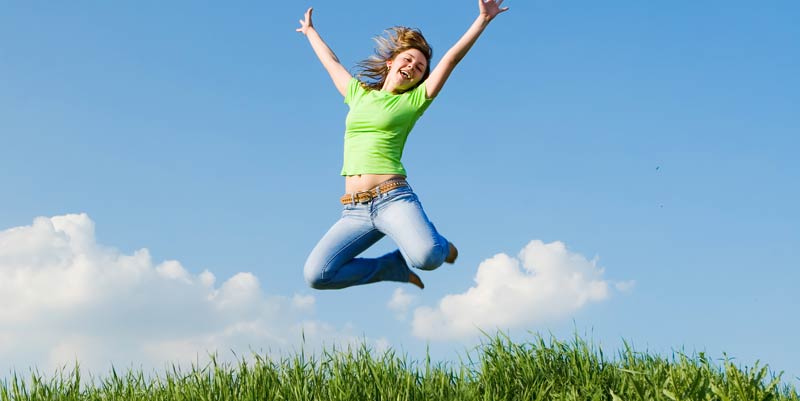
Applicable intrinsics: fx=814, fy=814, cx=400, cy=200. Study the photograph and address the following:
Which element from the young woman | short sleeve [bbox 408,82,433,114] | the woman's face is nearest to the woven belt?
the young woman

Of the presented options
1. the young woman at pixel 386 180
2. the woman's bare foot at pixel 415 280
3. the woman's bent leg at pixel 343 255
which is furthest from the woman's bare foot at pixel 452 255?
the woman's bent leg at pixel 343 255

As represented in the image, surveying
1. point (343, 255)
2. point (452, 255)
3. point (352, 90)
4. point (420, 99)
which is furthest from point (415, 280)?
point (352, 90)

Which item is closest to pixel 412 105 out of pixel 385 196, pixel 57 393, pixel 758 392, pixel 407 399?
pixel 385 196

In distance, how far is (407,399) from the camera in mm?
4914

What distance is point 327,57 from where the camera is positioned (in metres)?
6.34

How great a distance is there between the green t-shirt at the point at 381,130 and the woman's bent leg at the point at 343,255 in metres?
0.34

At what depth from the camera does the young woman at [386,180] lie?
540 cm

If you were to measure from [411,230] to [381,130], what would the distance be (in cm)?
79

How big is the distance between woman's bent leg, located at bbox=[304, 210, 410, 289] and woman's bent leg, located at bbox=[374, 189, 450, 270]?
155 millimetres

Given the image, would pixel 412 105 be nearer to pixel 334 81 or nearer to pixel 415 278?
pixel 334 81

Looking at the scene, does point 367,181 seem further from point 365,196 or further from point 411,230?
point 411,230

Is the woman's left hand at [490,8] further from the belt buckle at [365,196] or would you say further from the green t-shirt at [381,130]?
the belt buckle at [365,196]

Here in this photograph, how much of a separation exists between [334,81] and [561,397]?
2.85 m

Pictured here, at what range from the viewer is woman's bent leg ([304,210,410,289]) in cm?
556
